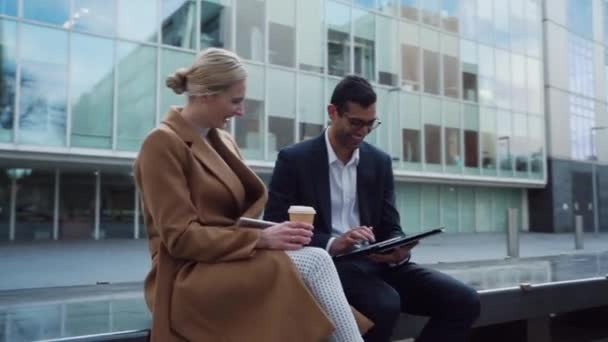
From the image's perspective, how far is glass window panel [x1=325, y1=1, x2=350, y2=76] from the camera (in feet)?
66.0

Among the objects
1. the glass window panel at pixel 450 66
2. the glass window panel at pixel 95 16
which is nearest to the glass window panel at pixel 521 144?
the glass window panel at pixel 450 66

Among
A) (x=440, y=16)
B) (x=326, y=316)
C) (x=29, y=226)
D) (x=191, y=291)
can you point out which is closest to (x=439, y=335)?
(x=326, y=316)

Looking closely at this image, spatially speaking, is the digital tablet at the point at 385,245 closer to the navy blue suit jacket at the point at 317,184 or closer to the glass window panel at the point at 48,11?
the navy blue suit jacket at the point at 317,184

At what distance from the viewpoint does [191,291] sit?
1953 mm

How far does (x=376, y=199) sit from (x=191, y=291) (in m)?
1.38

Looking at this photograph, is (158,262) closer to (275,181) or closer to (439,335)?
(275,181)

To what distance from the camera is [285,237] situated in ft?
6.76

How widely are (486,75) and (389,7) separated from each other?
6.39 m

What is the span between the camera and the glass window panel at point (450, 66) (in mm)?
24078

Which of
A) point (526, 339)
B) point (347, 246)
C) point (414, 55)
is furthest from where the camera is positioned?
point (414, 55)

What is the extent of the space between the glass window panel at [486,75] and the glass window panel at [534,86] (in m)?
3.05

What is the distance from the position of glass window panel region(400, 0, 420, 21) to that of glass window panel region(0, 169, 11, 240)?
15.8m

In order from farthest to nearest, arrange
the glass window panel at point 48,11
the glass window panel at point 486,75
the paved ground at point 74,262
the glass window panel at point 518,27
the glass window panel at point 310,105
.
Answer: the glass window panel at point 518,27 → the glass window panel at point 486,75 → the glass window panel at point 310,105 → the glass window panel at point 48,11 → the paved ground at point 74,262

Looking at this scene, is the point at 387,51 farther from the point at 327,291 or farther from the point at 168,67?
the point at 327,291
